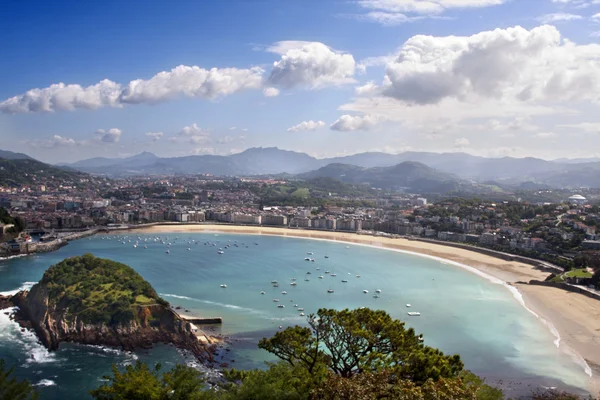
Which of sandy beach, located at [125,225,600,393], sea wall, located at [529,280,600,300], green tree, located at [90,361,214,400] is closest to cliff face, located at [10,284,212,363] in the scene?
green tree, located at [90,361,214,400]

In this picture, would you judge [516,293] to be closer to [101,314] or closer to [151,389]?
[101,314]

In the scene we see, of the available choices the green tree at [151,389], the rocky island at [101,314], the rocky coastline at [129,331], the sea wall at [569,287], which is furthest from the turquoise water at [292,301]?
the green tree at [151,389]

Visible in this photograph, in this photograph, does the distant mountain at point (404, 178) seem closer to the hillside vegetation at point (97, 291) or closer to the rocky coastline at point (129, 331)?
the hillside vegetation at point (97, 291)

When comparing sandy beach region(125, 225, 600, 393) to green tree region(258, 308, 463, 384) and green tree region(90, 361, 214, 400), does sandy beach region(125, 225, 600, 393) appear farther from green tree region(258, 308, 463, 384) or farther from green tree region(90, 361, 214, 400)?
green tree region(90, 361, 214, 400)

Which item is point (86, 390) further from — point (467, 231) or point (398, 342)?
point (467, 231)

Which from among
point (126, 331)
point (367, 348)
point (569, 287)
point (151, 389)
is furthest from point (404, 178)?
point (151, 389)

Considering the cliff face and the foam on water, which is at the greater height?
the cliff face

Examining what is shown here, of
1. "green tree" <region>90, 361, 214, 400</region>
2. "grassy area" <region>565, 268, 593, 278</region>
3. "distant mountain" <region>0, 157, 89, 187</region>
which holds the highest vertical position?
"distant mountain" <region>0, 157, 89, 187</region>
